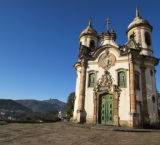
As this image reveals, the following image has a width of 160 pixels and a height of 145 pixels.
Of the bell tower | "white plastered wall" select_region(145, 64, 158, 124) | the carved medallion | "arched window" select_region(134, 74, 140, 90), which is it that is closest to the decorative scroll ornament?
"arched window" select_region(134, 74, 140, 90)

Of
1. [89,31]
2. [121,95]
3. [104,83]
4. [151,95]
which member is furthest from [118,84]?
[89,31]

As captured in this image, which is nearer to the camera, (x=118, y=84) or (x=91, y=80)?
(x=118, y=84)

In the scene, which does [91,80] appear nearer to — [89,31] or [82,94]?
[82,94]

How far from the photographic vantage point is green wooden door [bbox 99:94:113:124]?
17.9 meters

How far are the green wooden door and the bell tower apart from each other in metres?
7.94

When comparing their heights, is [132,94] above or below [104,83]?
below

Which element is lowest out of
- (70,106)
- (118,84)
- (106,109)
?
(106,109)

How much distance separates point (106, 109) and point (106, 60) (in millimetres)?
6162

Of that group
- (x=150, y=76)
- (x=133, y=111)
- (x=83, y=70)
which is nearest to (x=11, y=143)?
(x=133, y=111)

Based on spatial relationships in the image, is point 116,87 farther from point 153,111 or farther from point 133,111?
point 153,111

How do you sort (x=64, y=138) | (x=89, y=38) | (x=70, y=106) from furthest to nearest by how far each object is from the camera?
(x=70, y=106)
(x=89, y=38)
(x=64, y=138)

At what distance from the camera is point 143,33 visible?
21656 mm

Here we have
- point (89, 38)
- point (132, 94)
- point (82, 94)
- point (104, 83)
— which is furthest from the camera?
point (89, 38)

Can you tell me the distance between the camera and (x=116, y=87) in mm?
18234
